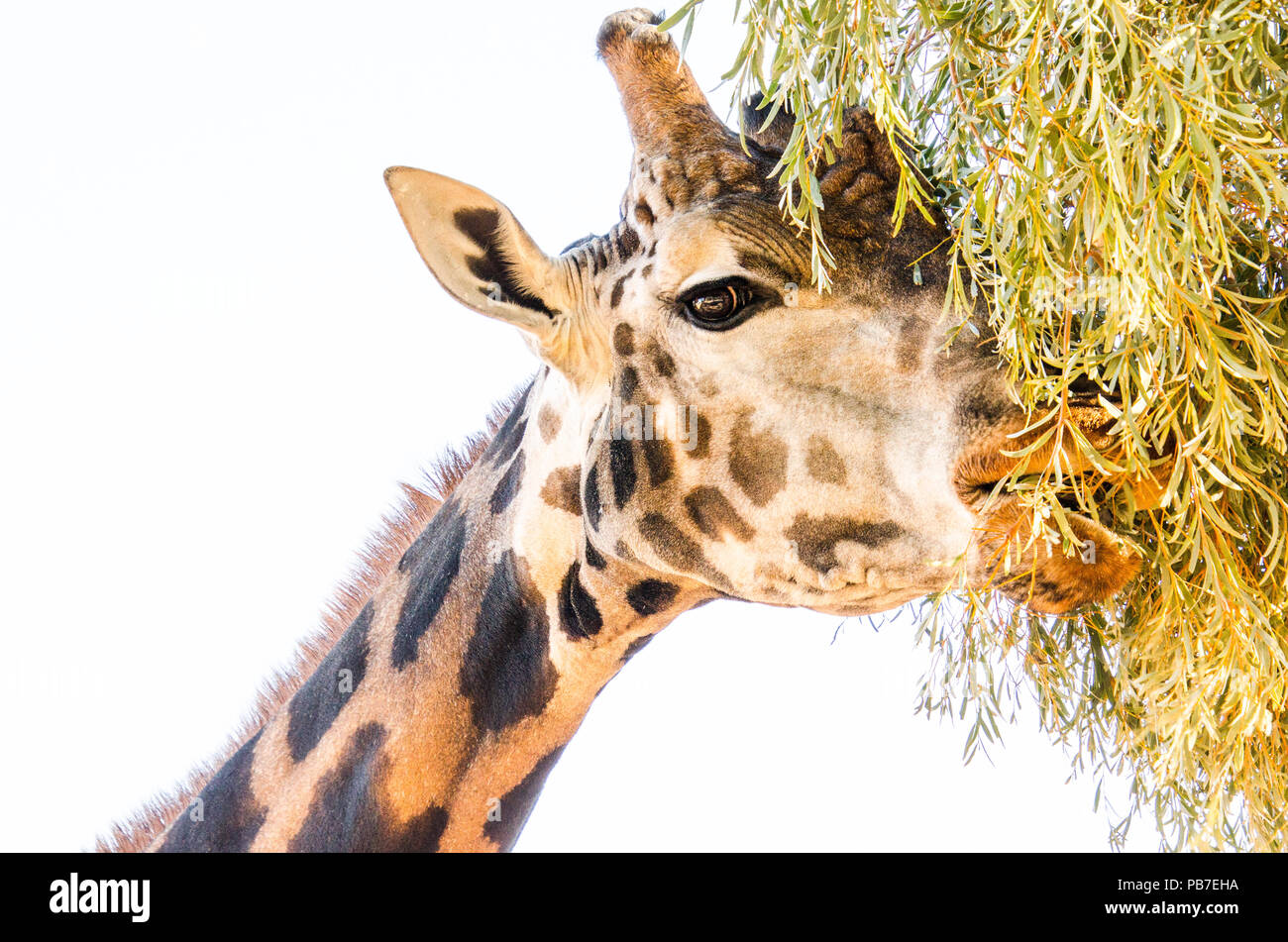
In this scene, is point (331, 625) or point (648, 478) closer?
point (648, 478)

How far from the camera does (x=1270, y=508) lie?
6.97 ft

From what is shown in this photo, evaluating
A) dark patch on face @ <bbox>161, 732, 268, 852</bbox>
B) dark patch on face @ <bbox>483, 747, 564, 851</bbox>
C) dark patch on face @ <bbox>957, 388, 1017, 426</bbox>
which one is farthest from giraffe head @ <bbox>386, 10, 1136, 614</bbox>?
dark patch on face @ <bbox>161, 732, 268, 852</bbox>

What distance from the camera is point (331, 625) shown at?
334 centimetres

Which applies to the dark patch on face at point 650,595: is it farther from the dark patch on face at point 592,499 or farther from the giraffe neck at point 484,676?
the dark patch on face at point 592,499

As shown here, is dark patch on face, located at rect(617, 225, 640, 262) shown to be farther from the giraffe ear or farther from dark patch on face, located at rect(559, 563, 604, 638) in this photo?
dark patch on face, located at rect(559, 563, 604, 638)

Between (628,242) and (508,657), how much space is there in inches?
39.1

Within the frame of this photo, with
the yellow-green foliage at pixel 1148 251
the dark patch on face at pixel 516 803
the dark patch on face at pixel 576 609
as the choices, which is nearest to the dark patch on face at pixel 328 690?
the dark patch on face at pixel 516 803

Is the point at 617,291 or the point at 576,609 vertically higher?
the point at 617,291

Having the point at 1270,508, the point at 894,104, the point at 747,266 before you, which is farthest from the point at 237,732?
the point at 1270,508

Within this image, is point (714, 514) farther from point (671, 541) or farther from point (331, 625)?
point (331, 625)

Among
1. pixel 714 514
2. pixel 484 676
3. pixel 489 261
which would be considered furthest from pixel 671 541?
pixel 489 261

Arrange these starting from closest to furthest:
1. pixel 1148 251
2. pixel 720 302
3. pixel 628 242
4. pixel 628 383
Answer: pixel 1148 251
pixel 720 302
pixel 628 383
pixel 628 242

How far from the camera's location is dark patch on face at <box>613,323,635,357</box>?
250cm
